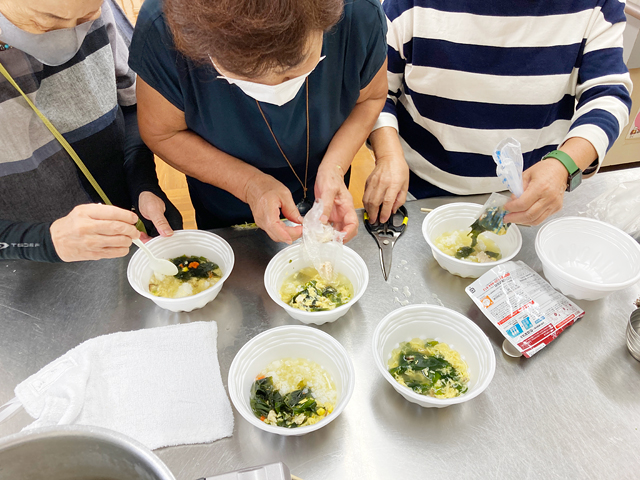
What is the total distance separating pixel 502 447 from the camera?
1138 mm

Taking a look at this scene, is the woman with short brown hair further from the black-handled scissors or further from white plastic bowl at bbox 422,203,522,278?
white plastic bowl at bbox 422,203,522,278

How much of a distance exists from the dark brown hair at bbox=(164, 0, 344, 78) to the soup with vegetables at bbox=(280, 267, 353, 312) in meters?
0.75

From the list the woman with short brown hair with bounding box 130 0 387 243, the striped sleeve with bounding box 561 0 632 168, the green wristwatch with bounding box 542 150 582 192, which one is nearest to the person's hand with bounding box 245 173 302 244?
the woman with short brown hair with bounding box 130 0 387 243

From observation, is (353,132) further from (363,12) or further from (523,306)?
Result: (523,306)

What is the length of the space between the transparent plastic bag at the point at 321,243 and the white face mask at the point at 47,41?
977 millimetres

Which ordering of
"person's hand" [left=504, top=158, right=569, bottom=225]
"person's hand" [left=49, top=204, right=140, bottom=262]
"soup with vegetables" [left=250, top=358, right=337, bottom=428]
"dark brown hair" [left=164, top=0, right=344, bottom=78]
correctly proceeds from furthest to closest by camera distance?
"person's hand" [left=504, top=158, right=569, bottom=225]
"person's hand" [left=49, top=204, right=140, bottom=262]
"soup with vegetables" [left=250, top=358, right=337, bottom=428]
"dark brown hair" [left=164, top=0, right=344, bottom=78]

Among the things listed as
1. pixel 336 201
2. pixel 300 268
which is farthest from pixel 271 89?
pixel 300 268

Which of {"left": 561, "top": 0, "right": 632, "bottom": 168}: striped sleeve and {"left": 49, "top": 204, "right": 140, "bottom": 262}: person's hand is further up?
{"left": 561, "top": 0, "right": 632, "bottom": 168}: striped sleeve

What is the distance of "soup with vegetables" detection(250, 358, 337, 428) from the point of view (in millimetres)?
1153

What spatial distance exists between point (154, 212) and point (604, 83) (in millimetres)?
1894

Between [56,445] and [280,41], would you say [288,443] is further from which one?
[280,41]

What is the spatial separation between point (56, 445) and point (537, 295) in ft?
4.53

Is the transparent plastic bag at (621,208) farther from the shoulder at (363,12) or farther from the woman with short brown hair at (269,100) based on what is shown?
the shoulder at (363,12)

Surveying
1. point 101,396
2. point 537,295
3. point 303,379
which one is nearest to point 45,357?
point 101,396
